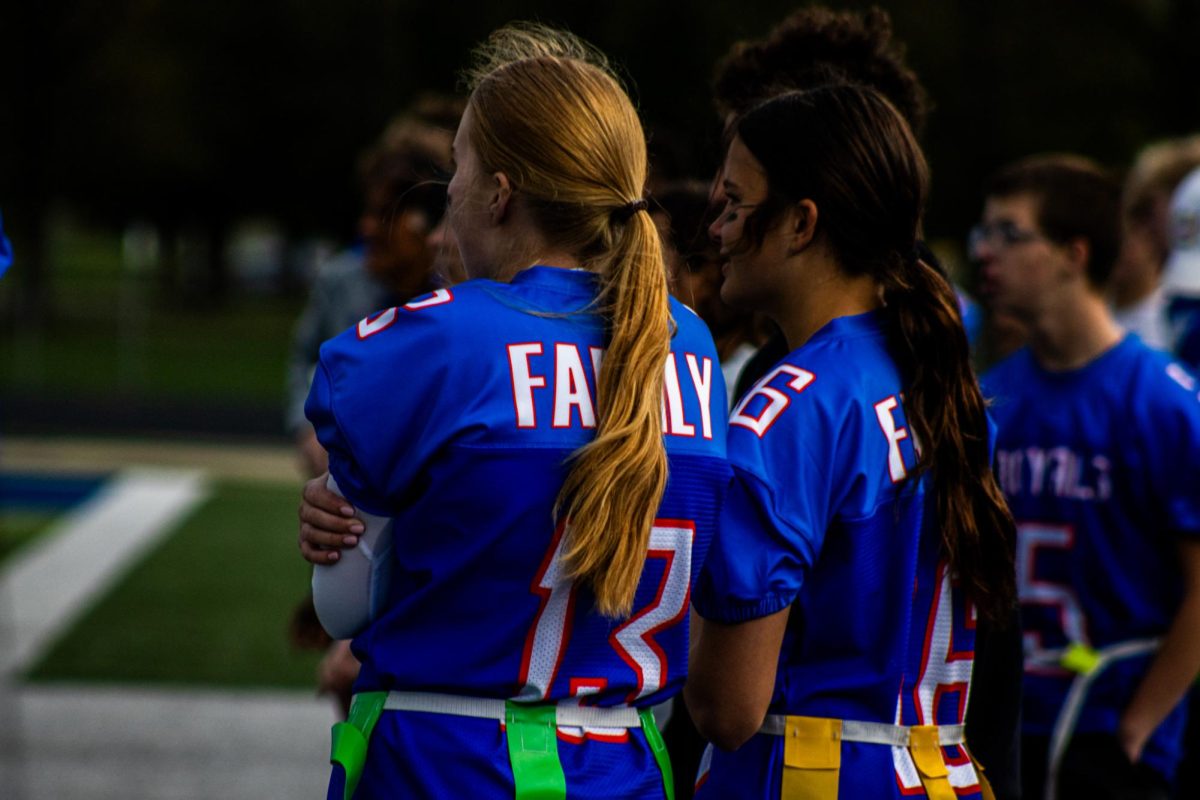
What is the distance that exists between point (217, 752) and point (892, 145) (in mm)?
4966

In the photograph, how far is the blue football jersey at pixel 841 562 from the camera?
2.24 meters

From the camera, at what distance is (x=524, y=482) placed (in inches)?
82.6

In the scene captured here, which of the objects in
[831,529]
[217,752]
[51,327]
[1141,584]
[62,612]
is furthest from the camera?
[51,327]

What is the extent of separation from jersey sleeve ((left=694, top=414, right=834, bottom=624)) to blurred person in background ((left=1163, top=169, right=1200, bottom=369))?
2.33 metres

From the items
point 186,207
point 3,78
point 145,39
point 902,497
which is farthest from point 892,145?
point 186,207

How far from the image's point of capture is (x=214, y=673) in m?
7.86

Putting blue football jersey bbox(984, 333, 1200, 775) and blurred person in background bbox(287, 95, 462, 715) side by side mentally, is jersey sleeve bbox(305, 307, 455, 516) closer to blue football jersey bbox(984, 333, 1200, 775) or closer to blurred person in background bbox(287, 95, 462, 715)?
blurred person in background bbox(287, 95, 462, 715)

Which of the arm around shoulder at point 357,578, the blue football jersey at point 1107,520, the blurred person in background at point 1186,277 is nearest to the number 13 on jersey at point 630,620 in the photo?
the arm around shoulder at point 357,578

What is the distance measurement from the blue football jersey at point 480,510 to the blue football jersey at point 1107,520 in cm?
158

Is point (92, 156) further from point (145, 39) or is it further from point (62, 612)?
point (62, 612)

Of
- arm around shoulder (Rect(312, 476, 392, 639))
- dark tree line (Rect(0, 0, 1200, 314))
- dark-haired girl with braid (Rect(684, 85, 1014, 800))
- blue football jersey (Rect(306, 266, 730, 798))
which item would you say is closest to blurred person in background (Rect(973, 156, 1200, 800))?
dark-haired girl with braid (Rect(684, 85, 1014, 800))

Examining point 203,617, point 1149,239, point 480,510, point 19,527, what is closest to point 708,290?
point 480,510

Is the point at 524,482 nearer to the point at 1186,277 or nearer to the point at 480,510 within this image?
the point at 480,510

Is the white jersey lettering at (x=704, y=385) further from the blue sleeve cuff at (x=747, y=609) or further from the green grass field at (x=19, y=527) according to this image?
the green grass field at (x=19, y=527)
